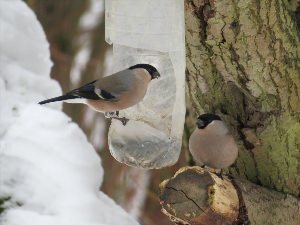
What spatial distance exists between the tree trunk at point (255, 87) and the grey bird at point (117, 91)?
18 centimetres

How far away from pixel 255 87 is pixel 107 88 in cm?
45

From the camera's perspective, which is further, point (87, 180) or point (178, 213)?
point (87, 180)

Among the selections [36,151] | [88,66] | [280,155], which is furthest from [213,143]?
[88,66]

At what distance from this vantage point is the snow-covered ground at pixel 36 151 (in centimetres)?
234

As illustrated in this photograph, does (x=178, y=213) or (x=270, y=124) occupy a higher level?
(x=270, y=124)

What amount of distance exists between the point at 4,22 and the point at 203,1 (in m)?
1.22

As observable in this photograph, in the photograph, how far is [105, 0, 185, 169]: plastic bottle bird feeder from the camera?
2.25 metres

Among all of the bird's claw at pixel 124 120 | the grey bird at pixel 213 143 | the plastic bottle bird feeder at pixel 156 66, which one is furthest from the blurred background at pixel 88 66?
the grey bird at pixel 213 143

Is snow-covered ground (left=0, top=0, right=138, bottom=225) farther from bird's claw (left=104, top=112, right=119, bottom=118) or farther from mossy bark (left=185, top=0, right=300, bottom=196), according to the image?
mossy bark (left=185, top=0, right=300, bottom=196)

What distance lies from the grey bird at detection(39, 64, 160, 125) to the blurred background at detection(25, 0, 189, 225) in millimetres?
2981

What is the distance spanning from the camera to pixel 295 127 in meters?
2.18

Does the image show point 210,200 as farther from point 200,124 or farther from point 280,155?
point 280,155

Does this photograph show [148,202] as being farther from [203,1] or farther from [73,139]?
[203,1]

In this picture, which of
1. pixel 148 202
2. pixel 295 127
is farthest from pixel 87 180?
pixel 148 202
